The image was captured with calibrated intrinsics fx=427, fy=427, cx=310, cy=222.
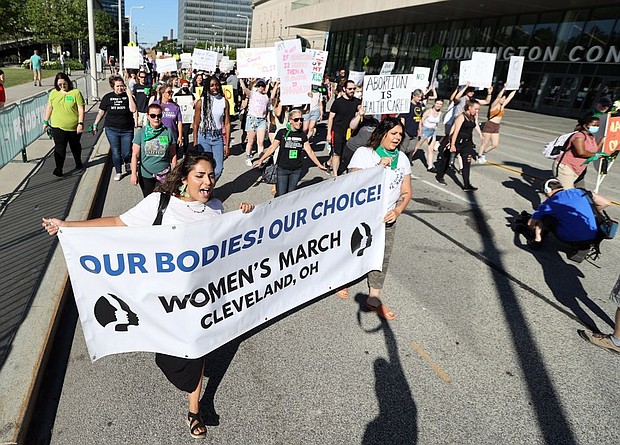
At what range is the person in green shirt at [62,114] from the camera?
7.36 m

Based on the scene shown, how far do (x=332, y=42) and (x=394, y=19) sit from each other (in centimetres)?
1940

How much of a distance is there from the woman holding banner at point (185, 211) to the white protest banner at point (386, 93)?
4.86 m

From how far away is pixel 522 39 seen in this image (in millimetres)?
30766

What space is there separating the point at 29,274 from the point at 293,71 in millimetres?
4909

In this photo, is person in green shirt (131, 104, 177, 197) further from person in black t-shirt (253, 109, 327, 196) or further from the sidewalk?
person in black t-shirt (253, 109, 327, 196)

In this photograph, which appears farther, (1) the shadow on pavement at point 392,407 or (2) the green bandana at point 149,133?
(2) the green bandana at point 149,133

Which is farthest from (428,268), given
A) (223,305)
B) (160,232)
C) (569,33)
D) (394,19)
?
(394,19)

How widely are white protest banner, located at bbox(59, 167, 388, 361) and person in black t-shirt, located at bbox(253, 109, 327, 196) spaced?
282 cm

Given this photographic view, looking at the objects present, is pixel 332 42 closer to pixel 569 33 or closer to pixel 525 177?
pixel 569 33

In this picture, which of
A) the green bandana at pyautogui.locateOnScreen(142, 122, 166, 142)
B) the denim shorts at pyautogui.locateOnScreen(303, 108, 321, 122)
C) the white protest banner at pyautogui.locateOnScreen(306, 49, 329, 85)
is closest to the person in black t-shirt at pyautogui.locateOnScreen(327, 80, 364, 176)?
the denim shorts at pyautogui.locateOnScreen(303, 108, 321, 122)

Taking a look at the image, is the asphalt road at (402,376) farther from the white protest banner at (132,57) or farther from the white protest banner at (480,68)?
the white protest banner at (132,57)

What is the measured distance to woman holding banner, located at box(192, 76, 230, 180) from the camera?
7.13 metres

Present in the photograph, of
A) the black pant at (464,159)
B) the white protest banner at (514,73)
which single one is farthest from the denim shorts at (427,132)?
the white protest banner at (514,73)

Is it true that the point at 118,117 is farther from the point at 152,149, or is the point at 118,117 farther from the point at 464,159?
the point at 464,159
